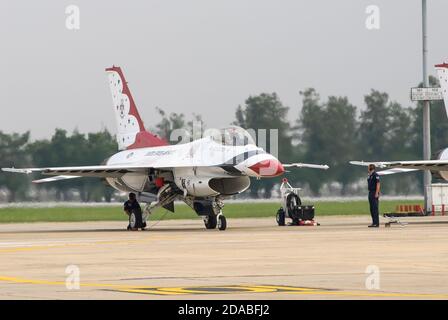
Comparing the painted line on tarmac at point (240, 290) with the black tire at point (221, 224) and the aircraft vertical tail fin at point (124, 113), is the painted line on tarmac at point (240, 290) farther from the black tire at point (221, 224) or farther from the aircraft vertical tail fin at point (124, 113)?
the aircraft vertical tail fin at point (124, 113)

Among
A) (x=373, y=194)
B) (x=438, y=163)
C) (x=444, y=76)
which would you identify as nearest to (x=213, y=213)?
(x=373, y=194)

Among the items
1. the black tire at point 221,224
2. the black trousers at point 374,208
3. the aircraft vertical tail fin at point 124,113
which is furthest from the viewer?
the aircraft vertical tail fin at point 124,113

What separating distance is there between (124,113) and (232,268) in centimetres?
2484

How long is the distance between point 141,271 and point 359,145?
1794 inches

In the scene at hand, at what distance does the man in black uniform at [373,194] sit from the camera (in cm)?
3594

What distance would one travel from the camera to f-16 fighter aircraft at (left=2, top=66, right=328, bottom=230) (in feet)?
117

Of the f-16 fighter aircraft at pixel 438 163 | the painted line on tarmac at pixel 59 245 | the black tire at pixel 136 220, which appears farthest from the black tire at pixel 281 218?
the painted line on tarmac at pixel 59 245

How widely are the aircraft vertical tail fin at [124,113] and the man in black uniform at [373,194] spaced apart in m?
9.38

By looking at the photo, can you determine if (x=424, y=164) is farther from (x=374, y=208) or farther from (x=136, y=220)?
(x=136, y=220)

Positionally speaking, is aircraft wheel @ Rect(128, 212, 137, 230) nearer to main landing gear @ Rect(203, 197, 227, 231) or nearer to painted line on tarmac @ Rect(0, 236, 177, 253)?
main landing gear @ Rect(203, 197, 227, 231)

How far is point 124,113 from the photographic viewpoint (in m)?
43.3
